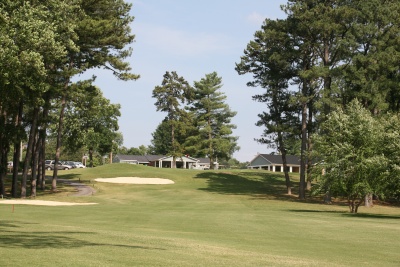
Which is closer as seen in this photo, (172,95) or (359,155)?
(359,155)

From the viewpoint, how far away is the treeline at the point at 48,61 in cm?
2481

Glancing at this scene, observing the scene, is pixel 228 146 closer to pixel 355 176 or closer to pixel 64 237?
pixel 355 176

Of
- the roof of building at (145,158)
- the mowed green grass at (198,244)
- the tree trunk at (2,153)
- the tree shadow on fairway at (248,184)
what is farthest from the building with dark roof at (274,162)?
the mowed green grass at (198,244)

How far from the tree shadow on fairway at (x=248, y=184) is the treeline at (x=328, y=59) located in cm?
649

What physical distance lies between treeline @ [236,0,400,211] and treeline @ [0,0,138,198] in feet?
60.0

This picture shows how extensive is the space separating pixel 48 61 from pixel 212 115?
8962 cm

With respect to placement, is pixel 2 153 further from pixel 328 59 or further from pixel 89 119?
pixel 328 59

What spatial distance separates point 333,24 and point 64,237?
43.6 metres

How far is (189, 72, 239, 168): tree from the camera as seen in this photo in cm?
11712

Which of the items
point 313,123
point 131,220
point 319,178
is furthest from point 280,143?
point 131,220

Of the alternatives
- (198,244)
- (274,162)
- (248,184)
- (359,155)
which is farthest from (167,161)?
(198,244)

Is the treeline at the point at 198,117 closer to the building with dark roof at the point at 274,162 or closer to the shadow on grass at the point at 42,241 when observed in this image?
the building with dark roof at the point at 274,162

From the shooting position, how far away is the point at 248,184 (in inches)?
2800

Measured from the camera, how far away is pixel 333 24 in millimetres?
52906
